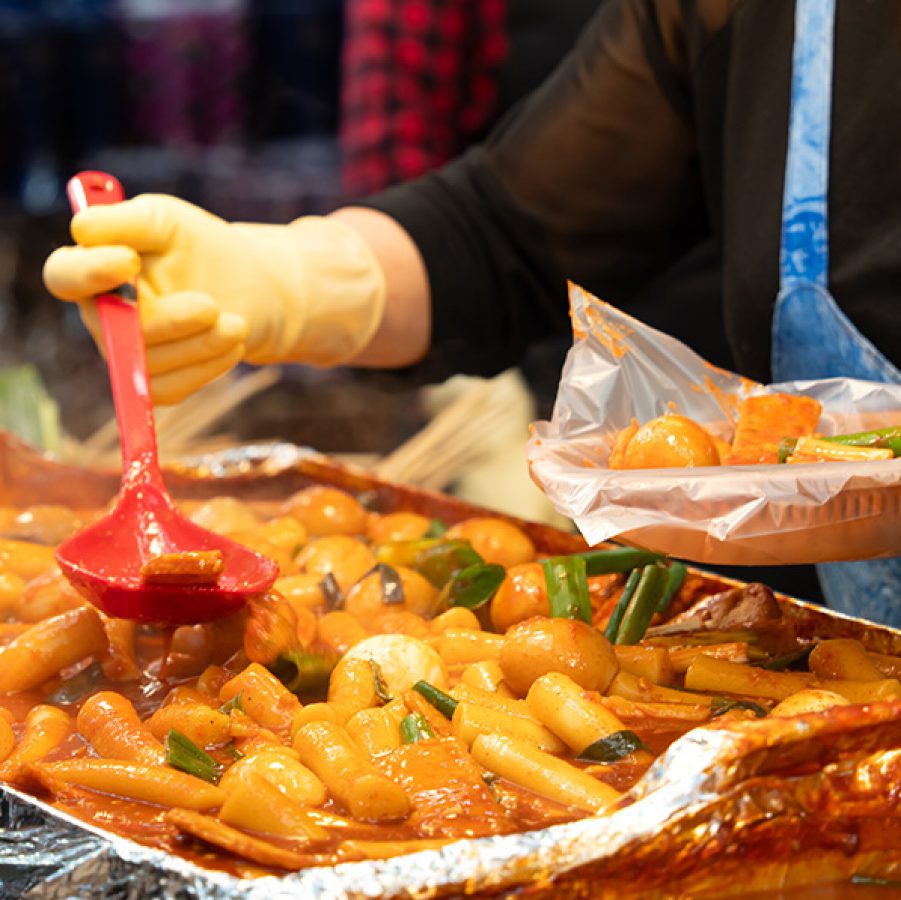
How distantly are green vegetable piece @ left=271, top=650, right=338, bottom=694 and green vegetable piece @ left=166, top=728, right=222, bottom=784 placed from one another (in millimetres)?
208

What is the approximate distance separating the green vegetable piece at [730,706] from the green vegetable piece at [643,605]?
228 millimetres

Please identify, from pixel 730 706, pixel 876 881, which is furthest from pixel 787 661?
pixel 876 881

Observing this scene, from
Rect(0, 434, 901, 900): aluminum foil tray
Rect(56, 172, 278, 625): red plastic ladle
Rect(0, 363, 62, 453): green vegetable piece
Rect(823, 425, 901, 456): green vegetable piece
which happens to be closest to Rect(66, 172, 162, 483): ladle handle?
Rect(56, 172, 278, 625): red plastic ladle

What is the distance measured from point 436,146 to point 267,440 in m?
1.15

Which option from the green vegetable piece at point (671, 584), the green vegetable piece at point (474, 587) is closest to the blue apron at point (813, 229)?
the green vegetable piece at point (671, 584)

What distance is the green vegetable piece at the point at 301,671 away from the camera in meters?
1.65

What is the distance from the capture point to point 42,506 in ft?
7.84

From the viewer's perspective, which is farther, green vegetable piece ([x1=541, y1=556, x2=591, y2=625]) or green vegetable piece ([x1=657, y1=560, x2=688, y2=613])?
green vegetable piece ([x1=657, y1=560, x2=688, y2=613])

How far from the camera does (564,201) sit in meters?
2.71

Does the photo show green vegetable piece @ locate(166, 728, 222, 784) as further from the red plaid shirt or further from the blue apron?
the red plaid shirt

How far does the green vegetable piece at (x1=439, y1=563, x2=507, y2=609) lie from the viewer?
1917mm

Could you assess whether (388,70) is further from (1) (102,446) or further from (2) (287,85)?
(1) (102,446)

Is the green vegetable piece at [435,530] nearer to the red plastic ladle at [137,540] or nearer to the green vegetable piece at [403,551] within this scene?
the green vegetable piece at [403,551]

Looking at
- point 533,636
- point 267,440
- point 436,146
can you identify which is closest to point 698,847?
point 533,636
